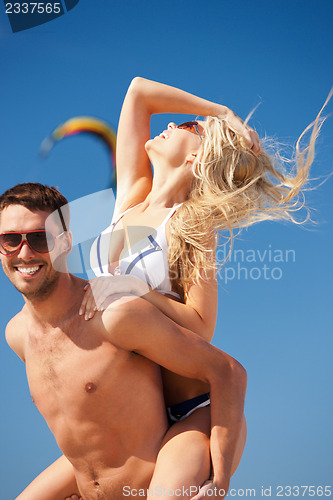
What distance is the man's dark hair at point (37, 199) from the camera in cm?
319

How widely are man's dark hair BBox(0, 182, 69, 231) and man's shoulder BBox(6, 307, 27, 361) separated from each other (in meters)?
0.74

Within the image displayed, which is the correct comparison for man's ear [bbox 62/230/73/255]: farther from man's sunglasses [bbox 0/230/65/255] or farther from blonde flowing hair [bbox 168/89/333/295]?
blonde flowing hair [bbox 168/89/333/295]

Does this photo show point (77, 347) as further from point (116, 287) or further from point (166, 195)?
point (166, 195)

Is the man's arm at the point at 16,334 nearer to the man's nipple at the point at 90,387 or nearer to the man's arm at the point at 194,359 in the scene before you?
the man's nipple at the point at 90,387

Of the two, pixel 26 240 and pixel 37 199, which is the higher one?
pixel 37 199

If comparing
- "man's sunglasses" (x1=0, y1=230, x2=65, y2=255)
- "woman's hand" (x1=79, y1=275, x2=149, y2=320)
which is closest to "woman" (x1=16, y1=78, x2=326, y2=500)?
"woman's hand" (x1=79, y1=275, x2=149, y2=320)

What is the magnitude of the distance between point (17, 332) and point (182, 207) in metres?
1.55

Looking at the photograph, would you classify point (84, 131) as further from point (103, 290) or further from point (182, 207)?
point (103, 290)

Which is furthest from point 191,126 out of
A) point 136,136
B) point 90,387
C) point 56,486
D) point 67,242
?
point 56,486

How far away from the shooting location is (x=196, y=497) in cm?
307

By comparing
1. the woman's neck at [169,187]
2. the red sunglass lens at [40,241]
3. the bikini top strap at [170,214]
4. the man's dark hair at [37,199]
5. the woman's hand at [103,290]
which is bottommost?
the woman's hand at [103,290]

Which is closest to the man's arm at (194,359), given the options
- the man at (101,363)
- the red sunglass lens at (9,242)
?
the man at (101,363)

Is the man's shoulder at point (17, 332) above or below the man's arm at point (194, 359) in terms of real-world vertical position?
above

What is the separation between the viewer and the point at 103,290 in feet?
10.7
